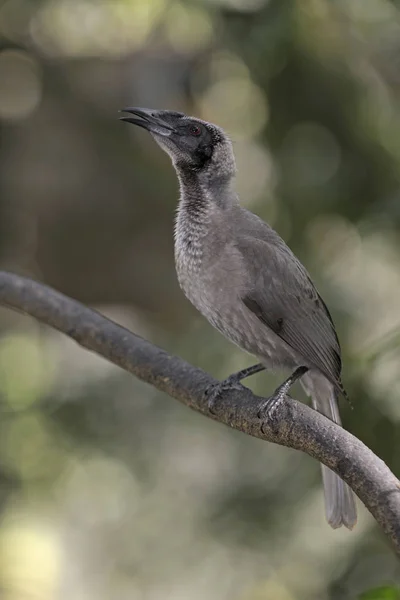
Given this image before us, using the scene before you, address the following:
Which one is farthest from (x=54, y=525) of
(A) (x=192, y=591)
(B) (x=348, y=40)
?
(B) (x=348, y=40)

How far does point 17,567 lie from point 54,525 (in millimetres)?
487

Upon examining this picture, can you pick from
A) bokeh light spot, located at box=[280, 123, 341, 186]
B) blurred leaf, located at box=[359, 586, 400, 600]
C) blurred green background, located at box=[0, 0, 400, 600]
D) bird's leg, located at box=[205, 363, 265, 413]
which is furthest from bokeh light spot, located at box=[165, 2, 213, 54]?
blurred leaf, located at box=[359, 586, 400, 600]

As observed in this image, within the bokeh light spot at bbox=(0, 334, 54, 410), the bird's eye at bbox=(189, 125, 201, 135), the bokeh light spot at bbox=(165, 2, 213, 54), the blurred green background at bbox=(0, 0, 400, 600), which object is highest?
the bokeh light spot at bbox=(165, 2, 213, 54)

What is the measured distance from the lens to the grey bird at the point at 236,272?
2389 millimetres

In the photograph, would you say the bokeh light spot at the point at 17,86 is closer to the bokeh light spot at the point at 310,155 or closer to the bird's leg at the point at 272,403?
the bokeh light spot at the point at 310,155

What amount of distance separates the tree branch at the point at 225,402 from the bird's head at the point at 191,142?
56 centimetres

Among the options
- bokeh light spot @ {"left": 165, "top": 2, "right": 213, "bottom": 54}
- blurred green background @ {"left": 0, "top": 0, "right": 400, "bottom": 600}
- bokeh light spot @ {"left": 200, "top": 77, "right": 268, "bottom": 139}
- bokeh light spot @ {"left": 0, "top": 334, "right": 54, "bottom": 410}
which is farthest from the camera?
bokeh light spot @ {"left": 0, "top": 334, "right": 54, "bottom": 410}

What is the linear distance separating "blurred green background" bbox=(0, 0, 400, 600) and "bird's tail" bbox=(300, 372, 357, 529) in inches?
8.0

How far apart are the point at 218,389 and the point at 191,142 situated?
0.67 meters

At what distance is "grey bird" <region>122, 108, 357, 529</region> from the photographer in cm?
239

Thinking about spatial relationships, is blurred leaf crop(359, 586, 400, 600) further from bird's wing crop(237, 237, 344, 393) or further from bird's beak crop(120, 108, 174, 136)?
bird's beak crop(120, 108, 174, 136)

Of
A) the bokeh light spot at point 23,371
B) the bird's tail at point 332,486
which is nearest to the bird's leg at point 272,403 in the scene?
the bird's tail at point 332,486

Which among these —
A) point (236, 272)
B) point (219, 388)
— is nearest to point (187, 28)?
point (236, 272)

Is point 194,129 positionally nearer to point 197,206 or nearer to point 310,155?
point 197,206
